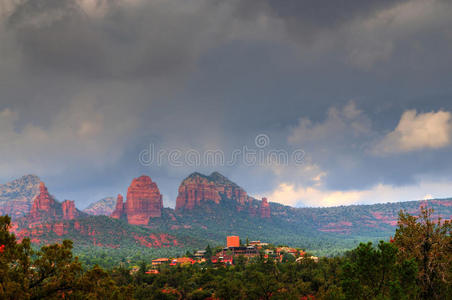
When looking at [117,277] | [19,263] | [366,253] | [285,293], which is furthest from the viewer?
[117,277]

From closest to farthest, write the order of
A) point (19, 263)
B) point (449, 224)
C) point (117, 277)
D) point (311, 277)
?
1. point (19, 263)
2. point (449, 224)
3. point (311, 277)
4. point (117, 277)

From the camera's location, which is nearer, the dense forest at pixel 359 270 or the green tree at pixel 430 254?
the dense forest at pixel 359 270

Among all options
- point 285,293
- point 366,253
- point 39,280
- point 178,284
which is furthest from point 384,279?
point 178,284

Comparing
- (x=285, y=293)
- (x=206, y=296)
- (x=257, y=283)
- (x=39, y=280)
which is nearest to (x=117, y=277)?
(x=206, y=296)

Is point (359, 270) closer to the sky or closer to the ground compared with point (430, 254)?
closer to the ground

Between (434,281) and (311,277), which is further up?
(434,281)

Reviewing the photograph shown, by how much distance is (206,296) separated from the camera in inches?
3875

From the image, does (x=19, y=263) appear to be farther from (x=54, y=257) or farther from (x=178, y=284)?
(x=178, y=284)

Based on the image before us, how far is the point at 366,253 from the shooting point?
4044cm

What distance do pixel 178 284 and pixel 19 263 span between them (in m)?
85.2

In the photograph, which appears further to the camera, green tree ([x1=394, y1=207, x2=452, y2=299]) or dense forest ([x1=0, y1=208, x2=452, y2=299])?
green tree ([x1=394, y1=207, x2=452, y2=299])

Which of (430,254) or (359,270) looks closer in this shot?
(359,270)

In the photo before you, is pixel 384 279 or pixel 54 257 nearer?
pixel 54 257

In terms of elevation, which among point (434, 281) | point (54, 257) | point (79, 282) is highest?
point (54, 257)
